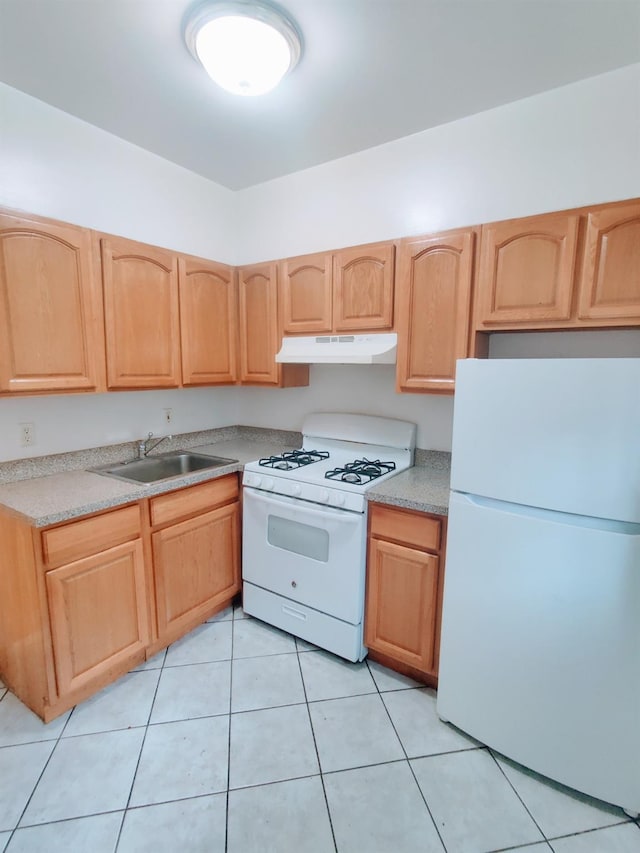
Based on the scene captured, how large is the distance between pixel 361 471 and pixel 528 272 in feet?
3.84

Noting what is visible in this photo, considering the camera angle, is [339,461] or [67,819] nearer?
[67,819]

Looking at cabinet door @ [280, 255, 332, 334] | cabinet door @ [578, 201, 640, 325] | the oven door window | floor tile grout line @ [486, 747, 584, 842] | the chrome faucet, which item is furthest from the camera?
the chrome faucet

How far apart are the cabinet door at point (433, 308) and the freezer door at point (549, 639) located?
0.70m

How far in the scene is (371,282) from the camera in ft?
7.00

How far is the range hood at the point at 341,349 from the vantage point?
2.09m

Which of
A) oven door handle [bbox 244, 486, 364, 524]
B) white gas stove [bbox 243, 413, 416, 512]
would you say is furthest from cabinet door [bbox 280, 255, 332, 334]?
oven door handle [bbox 244, 486, 364, 524]

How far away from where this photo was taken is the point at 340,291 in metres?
2.23

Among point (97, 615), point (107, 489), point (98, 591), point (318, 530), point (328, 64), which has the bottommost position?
point (97, 615)

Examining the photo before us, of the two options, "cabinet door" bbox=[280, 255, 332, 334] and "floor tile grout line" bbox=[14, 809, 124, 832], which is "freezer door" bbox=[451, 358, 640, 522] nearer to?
"cabinet door" bbox=[280, 255, 332, 334]

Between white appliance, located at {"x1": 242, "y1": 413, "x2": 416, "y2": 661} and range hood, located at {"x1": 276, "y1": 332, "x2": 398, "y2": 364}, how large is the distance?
48cm

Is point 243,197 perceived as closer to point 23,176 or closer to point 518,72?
point 23,176

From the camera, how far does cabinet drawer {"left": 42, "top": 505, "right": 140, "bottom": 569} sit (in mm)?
1611

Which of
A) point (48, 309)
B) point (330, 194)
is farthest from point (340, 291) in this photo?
point (48, 309)

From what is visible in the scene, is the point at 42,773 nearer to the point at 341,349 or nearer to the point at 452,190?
the point at 341,349
